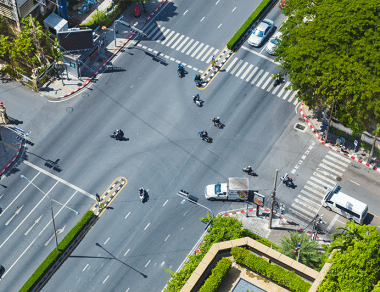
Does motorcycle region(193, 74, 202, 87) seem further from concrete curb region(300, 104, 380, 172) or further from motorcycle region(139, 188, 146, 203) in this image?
motorcycle region(139, 188, 146, 203)

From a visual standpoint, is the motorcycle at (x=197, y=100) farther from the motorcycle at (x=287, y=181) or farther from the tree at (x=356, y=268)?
the tree at (x=356, y=268)

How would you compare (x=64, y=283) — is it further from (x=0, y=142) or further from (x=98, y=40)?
(x=98, y=40)

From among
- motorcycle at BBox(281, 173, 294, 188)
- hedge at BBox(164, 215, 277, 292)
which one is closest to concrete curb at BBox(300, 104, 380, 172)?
motorcycle at BBox(281, 173, 294, 188)

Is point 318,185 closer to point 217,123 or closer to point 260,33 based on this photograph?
point 217,123

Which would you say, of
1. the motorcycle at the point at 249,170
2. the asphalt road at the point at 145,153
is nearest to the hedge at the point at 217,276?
the asphalt road at the point at 145,153

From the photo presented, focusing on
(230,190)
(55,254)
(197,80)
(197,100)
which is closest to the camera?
(55,254)

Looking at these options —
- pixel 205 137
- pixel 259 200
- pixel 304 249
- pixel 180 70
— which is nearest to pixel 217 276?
pixel 304 249
